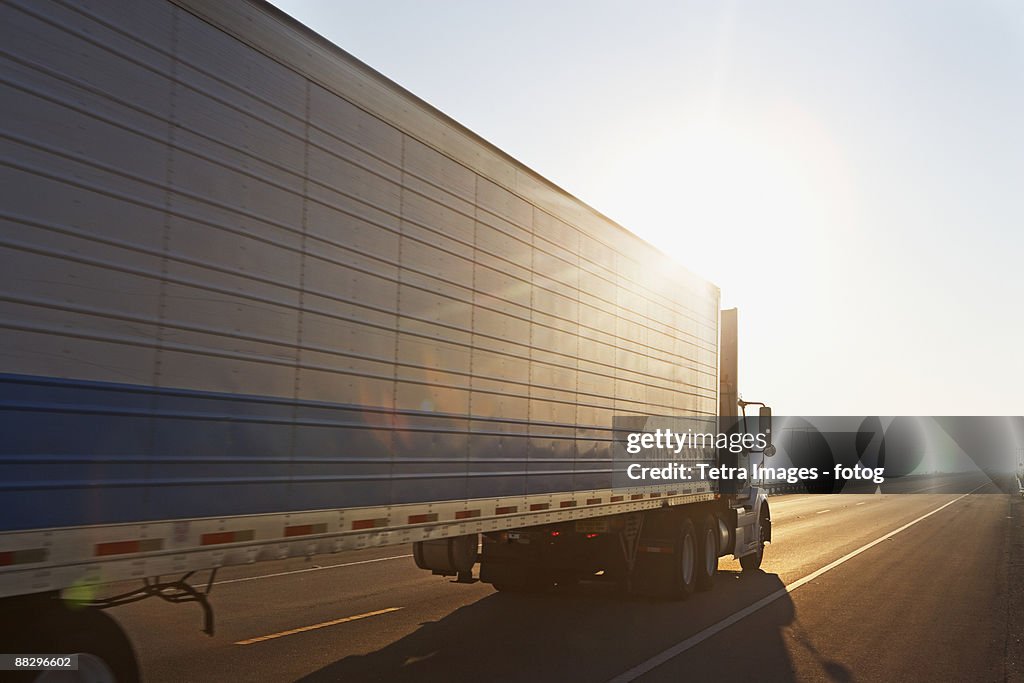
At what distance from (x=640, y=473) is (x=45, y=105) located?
8.39 m

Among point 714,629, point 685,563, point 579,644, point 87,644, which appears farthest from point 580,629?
point 87,644

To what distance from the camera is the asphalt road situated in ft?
26.4

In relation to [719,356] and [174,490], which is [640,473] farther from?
[174,490]

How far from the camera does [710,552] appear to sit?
13.8 metres

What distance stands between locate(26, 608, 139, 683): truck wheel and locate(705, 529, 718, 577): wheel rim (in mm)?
10232

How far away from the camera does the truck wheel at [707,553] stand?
13.3 metres

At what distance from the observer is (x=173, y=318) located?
15.2 feet

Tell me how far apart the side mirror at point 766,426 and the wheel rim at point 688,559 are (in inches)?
143

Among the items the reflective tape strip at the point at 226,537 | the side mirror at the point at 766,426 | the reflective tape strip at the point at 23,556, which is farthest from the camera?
the side mirror at the point at 766,426

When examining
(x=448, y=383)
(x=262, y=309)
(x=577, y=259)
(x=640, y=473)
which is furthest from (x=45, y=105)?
(x=640, y=473)

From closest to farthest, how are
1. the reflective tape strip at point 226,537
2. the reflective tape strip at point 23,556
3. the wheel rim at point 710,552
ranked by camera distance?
the reflective tape strip at point 23,556
the reflective tape strip at point 226,537
the wheel rim at point 710,552

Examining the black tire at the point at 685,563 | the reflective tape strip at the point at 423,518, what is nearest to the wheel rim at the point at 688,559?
the black tire at the point at 685,563

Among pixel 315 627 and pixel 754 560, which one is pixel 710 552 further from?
pixel 315 627

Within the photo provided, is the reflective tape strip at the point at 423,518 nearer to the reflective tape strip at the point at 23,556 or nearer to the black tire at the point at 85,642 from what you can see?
the black tire at the point at 85,642
